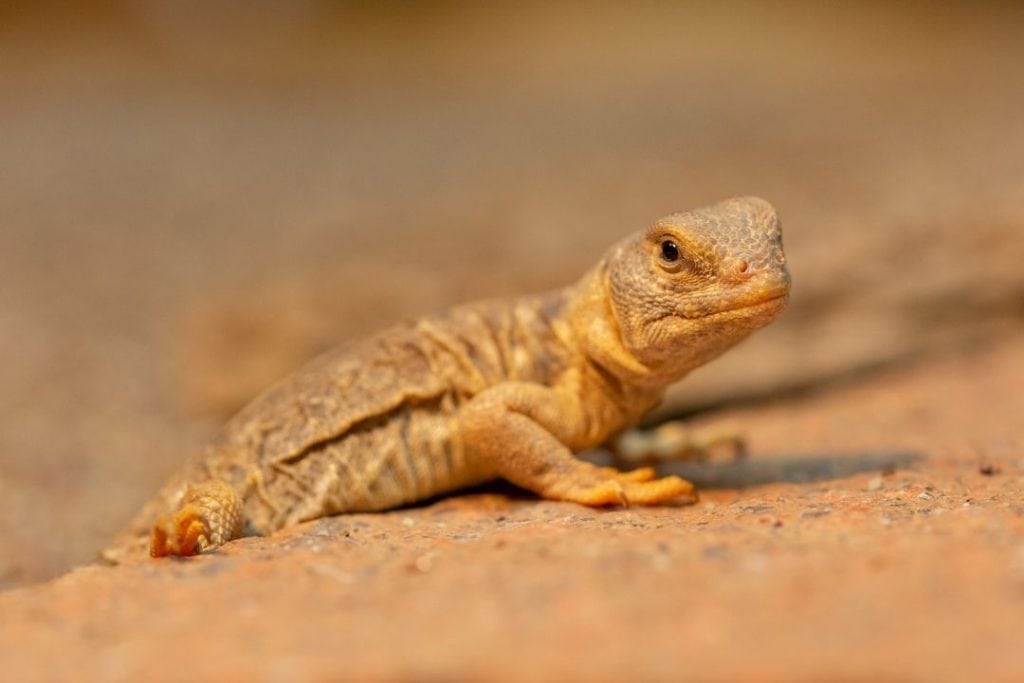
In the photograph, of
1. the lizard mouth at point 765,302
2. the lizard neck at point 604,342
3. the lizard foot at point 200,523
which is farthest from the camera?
the lizard neck at point 604,342

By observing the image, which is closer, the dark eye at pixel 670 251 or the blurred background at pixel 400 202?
the dark eye at pixel 670 251

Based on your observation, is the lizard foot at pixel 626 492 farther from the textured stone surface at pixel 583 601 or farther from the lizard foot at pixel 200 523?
the lizard foot at pixel 200 523

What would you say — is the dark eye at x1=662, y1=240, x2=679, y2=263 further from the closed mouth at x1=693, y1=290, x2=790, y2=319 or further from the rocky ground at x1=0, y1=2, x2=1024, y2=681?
the rocky ground at x1=0, y1=2, x2=1024, y2=681

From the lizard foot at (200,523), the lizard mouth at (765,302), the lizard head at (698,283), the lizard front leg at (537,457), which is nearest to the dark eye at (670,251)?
the lizard head at (698,283)

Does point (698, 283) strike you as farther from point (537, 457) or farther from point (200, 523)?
point (200, 523)

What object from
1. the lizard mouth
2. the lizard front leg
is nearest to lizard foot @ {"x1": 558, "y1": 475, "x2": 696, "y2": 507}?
the lizard front leg

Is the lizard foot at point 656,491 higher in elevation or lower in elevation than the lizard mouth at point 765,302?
lower

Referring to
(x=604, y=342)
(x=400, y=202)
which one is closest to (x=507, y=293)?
(x=604, y=342)
